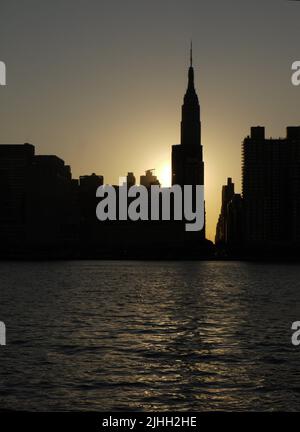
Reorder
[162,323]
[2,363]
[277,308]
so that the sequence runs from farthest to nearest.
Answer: [277,308]
[162,323]
[2,363]

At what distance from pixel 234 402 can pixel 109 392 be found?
445 centimetres

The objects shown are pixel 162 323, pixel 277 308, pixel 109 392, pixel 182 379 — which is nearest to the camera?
pixel 109 392

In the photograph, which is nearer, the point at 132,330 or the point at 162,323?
the point at 132,330

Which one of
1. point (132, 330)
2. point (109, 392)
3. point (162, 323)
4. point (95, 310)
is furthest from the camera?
point (95, 310)

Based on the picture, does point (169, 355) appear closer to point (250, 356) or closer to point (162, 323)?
point (250, 356)

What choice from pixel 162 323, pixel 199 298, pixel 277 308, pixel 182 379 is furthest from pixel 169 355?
pixel 199 298

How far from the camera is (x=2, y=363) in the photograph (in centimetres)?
3003

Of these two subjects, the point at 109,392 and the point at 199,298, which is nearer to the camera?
the point at 109,392

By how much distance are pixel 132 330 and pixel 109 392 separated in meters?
22.3

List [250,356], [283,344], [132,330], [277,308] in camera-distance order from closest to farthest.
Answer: [250,356], [283,344], [132,330], [277,308]
